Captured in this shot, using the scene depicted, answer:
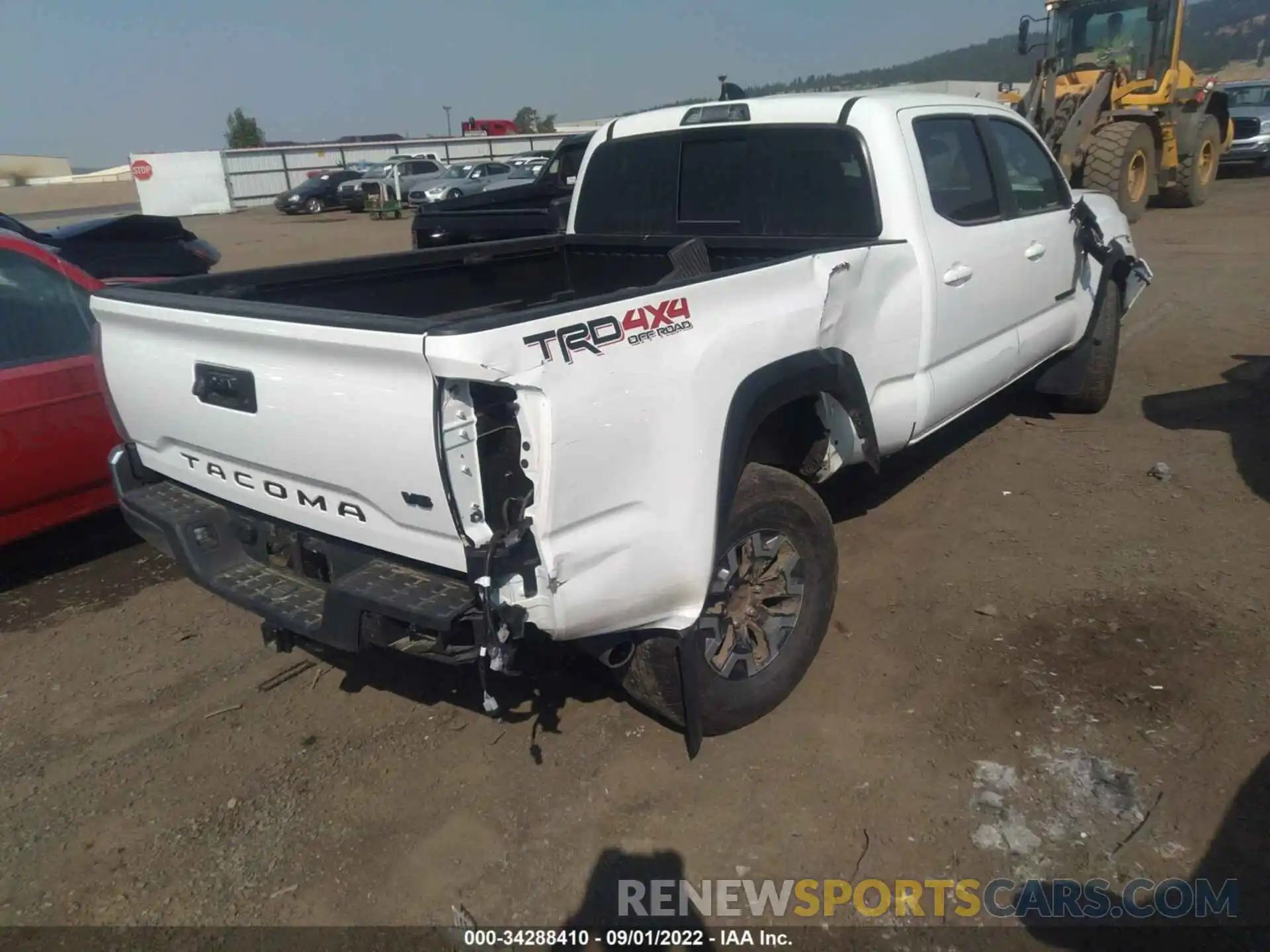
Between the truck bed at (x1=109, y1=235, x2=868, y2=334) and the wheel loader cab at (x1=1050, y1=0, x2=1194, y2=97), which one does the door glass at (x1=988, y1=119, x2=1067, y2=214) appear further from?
the wheel loader cab at (x1=1050, y1=0, x2=1194, y2=97)

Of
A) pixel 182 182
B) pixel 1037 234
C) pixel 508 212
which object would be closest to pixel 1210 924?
pixel 1037 234

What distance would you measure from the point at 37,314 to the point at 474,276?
2.13 metres

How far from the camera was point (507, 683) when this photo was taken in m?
3.70

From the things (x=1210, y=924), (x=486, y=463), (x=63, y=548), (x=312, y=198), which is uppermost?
(x=486, y=463)

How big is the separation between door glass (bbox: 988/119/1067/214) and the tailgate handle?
372cm

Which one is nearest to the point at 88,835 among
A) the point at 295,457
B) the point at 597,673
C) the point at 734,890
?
the point at 295,457

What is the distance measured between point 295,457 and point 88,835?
4.67 ft

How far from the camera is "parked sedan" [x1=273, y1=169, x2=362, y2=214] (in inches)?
1352

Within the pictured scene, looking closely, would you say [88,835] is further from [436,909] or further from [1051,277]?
[1051,277]

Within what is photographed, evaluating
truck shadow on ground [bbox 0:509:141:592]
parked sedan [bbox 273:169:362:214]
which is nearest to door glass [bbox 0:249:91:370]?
truck shadow on ground [bbox 0:509:141:592]

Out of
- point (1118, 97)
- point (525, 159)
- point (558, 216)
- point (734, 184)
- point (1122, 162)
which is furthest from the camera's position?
point (525, 159)

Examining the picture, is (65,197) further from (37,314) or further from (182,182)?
(37,314)

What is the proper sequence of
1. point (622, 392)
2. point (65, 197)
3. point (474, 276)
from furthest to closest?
point (65, 197) < point (474, 276) < point (622, 392)

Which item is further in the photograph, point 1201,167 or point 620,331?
point 1201,167
